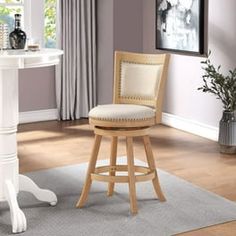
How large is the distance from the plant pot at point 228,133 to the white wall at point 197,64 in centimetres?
40

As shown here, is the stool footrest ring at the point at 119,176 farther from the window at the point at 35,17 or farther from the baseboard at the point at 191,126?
the window at the point at 35,17

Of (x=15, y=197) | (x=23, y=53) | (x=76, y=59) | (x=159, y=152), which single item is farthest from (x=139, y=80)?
(x=76, y=59)

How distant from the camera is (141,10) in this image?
6.23 m

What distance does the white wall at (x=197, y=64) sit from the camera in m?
5.05

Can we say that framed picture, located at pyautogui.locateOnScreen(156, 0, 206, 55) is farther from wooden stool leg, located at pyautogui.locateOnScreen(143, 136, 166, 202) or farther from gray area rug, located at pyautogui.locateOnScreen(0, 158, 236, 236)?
wooden stool leg, located at pyautogui.locateOnScreen(143, 136, 166, 202)

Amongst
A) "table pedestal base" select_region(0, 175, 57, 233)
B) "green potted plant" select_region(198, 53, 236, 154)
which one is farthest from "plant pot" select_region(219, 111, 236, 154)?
"table pedestal base" select_region(0, 175, 57, 233)

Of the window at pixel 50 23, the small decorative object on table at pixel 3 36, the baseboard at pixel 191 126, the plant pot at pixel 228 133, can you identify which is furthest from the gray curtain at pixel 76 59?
the small decorative object on table at pixel 3 36

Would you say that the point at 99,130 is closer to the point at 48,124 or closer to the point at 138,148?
the point at 138,148

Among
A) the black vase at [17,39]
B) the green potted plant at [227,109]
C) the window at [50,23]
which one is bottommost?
the green potted plant at [227,109]

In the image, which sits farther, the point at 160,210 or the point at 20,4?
the point at 20,4

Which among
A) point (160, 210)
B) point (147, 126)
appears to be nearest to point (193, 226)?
point (160, 210)

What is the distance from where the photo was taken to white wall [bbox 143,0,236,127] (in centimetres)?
505

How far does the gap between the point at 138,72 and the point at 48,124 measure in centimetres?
270

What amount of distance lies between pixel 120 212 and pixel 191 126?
2371 millimetres
